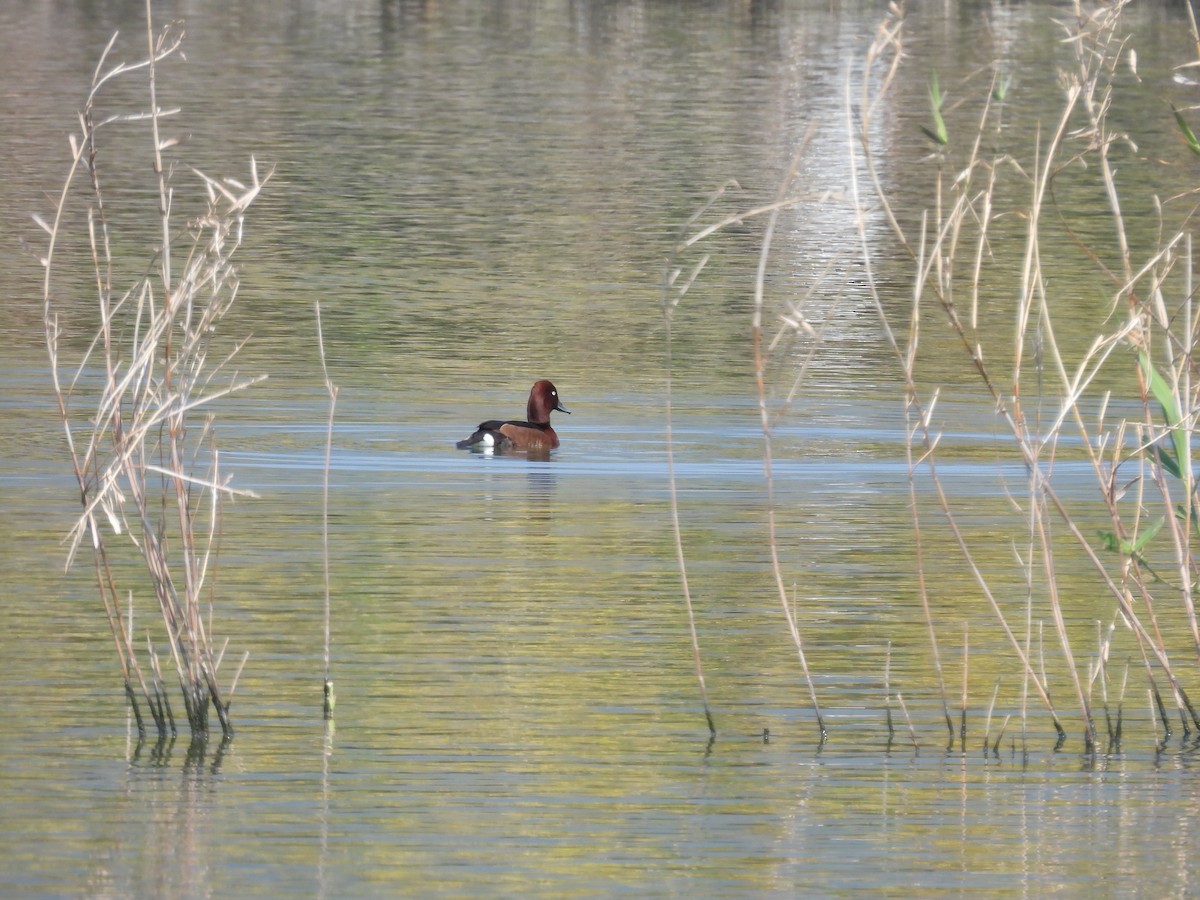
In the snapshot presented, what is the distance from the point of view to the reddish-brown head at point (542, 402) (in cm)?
1603

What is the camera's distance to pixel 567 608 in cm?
1112

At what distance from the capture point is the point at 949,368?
19141mm

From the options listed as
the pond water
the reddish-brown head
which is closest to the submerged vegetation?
the pond water

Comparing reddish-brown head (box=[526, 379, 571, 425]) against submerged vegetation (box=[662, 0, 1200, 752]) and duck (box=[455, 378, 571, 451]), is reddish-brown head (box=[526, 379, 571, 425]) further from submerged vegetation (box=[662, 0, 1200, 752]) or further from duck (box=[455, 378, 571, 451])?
submerged vegetation (box=[662, 0, 1200, 752])

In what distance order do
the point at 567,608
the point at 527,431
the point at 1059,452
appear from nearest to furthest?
the point at 567,608, the point at 527,431, the point at 1059,452

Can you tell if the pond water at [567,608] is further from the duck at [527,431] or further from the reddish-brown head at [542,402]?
the reddish-brown head at [542,402]

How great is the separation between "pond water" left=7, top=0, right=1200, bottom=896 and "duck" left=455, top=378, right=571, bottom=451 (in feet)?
0.52

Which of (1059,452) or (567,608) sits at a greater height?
(567,608)

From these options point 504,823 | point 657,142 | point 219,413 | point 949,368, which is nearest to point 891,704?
point 504,823

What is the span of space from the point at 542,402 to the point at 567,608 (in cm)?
512

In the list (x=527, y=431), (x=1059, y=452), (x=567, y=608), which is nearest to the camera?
(x=567, y=608)

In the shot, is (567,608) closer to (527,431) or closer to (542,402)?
(527,431)

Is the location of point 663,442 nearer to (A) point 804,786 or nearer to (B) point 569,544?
(B) point 569,544

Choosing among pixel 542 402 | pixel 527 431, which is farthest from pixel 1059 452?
pixel 527 431
